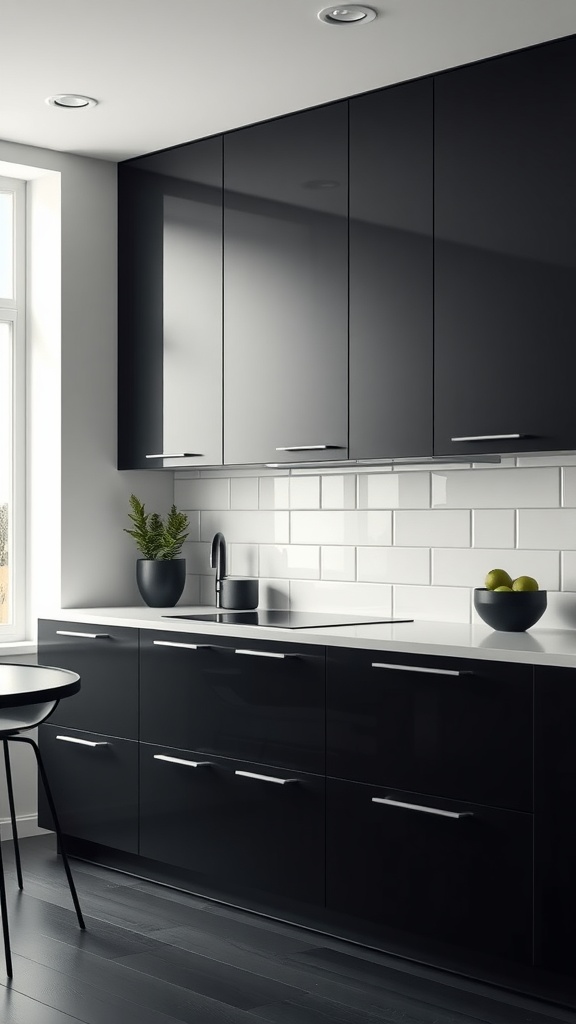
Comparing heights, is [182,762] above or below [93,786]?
above

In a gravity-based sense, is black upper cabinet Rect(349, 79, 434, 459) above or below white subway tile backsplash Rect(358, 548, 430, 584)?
above

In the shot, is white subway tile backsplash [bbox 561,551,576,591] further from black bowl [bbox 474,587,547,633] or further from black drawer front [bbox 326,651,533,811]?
black drawer front [bbox 326,651,533,811]

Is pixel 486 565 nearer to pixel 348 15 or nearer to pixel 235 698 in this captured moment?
pixel 235 698

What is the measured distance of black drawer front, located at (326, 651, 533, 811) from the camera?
9.91ft

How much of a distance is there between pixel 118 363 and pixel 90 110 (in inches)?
40.1

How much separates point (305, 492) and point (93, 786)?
4.12ft

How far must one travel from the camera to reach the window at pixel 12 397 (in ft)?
15.6

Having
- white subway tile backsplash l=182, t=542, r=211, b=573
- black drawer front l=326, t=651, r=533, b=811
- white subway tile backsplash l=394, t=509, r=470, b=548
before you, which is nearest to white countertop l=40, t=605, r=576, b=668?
black drawer front l=326, t=651, r=533, b=811

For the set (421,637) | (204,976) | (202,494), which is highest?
(202,494)

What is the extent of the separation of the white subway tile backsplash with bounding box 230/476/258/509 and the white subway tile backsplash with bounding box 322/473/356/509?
14.5 inches

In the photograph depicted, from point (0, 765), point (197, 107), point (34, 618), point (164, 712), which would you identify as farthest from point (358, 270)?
point (0, 765)

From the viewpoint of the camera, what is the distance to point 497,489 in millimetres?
3838

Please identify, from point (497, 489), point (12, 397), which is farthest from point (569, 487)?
point (12, 397)

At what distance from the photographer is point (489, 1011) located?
3.00 meters
